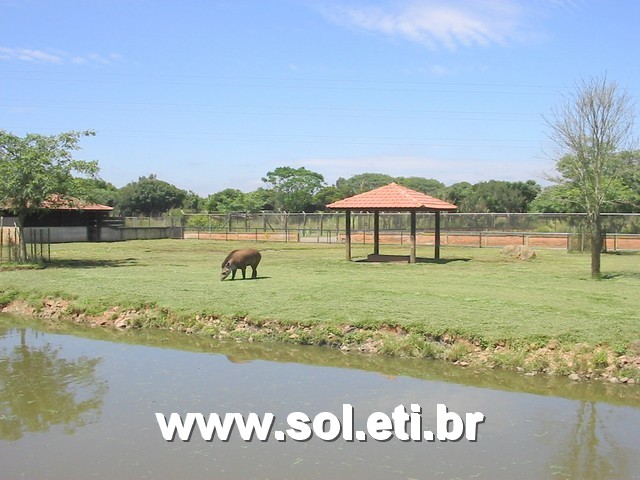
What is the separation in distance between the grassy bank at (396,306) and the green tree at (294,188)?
77.0m

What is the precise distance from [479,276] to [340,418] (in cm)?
1272

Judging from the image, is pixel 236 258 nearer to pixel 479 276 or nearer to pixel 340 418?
pixel 479 276

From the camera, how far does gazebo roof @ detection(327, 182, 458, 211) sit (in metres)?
27.1

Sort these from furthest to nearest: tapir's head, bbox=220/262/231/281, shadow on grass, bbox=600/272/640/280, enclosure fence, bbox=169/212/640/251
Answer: enclosure fence, bbox=169/212/640/251 < shadow on grass, bbox=600/272/640/280 < tapir's head, bbox=220/262/231/281

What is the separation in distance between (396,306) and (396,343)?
6.61ft

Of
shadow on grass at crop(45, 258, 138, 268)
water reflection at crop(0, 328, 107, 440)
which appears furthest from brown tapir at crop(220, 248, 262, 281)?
shadow on grass at crop(45, 258, 138, 268)

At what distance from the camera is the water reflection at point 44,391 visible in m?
8.89

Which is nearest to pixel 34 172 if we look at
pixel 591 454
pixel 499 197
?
pixel 591 454

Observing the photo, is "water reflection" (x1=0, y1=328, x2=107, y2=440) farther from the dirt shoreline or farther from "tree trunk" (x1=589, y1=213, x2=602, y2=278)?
"tree trunk" (x1=589, y1=213, x2=602, y2=278)

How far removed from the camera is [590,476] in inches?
281

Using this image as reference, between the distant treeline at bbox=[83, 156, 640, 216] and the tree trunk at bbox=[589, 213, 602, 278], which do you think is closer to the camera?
the tree trunk at bbox=[589, 213, 602, 278]

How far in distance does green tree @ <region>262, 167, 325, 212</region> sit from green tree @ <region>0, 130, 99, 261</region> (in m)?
74.4

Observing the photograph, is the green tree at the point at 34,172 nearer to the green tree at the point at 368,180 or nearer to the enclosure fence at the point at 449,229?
the enclosure fence at the point at 449,229

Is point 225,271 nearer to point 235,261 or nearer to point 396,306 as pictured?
point 235,261
